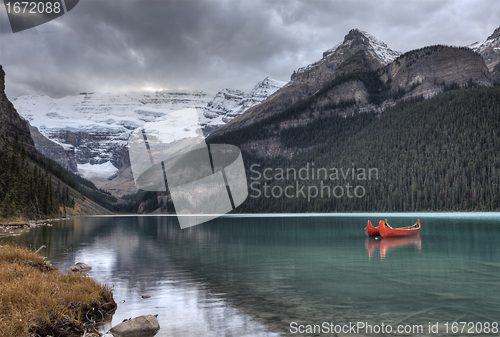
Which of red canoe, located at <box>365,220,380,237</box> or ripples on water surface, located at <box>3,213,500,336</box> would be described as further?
red canoe, located at <box>365,220,380,237</box>

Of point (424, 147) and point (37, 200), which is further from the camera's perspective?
point (424, 147)

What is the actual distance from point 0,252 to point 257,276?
1454cm

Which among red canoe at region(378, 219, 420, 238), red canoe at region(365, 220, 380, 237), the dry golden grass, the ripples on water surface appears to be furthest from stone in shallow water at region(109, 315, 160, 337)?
red canoe at region(365, 220, 380, 237)

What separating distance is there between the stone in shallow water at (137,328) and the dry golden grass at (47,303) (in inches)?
44.9

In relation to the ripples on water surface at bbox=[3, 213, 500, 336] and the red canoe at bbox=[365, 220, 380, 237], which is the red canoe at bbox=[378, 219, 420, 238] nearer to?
the red canoe at bbox=[365, 220, 380, 237]

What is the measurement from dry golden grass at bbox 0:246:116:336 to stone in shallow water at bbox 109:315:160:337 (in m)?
1.14

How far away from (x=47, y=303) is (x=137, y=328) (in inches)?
115

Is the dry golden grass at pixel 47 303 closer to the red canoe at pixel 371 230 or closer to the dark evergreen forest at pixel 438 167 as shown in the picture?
the red canoe at pixel 371 230

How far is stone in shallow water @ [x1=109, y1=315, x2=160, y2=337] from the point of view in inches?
484

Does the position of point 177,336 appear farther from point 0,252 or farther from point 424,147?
point 424,147

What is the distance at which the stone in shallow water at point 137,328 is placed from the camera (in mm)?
12305

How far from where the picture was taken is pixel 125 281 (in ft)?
74.8

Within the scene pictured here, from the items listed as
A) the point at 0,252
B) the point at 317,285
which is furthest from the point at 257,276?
the point at 0,252

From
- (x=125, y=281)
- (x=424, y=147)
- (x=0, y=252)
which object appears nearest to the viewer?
(x=0, y=252)
